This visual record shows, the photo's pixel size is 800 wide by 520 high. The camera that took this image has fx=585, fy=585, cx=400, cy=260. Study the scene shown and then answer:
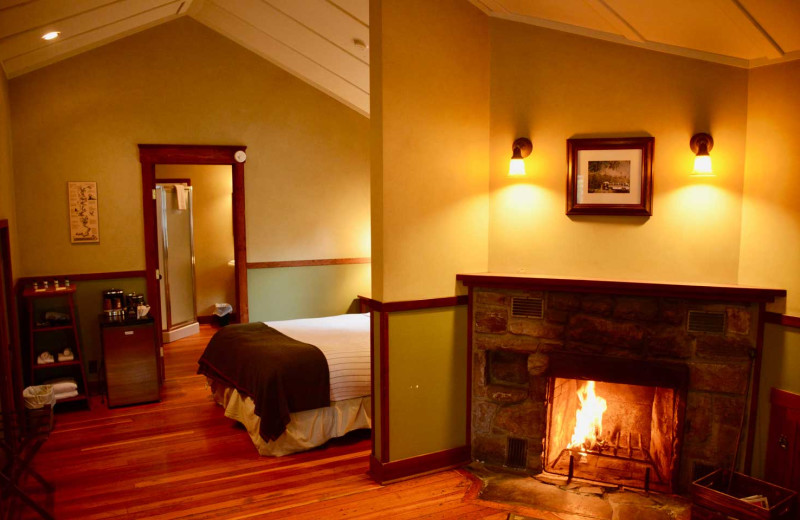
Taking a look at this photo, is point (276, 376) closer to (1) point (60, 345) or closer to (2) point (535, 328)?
(2) point (535, 328)

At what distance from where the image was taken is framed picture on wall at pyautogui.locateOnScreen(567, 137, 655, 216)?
3408 mm

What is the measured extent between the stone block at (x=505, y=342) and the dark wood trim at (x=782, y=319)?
1.25 meters

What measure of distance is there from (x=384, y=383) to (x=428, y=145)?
1.51m

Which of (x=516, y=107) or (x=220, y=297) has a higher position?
(x=516, y=107)

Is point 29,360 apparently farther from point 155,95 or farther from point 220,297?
point 220,297

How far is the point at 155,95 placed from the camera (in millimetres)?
5770

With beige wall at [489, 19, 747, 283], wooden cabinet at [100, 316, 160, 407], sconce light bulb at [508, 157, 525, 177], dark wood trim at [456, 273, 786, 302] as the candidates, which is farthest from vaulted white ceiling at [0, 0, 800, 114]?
wooden cabinet at [100, 316, 160, 407]

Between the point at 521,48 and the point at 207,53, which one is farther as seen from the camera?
the point at 207,53

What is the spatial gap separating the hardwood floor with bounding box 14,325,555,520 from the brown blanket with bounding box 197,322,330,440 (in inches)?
13.4

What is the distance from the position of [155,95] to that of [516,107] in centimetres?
380

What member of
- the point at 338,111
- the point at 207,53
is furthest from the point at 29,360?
the point at 338,111

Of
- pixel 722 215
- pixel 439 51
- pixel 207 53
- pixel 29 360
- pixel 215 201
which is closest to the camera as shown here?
pixel 722 215

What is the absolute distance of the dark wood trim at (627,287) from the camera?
3.12m

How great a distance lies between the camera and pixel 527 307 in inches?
145
